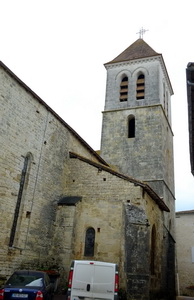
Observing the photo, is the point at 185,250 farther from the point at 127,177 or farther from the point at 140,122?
the point at 127,177

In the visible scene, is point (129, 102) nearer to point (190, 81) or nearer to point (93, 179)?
point (93, 179)

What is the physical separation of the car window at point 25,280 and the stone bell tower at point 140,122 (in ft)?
38.7

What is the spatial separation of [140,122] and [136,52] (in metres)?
7.14

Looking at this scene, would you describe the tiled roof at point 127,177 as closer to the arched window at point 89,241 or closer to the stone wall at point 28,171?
the stone wall at point 28,171

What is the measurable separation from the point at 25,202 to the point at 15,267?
92.5 inches

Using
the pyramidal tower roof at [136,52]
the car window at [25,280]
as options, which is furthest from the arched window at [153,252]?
Result: the pyramidal tower roof at [136,52]

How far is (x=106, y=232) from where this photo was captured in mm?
12047

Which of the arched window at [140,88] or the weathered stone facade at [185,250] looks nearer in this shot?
the weathered stone facade at [185,250]

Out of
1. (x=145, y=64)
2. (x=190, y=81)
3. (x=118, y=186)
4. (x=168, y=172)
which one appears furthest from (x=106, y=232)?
(x=145, y=64)

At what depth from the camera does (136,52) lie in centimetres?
2456

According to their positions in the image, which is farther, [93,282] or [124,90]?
[124,90]

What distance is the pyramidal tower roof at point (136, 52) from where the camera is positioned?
23672 mm

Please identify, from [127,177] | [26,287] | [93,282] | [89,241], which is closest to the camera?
[26,287]

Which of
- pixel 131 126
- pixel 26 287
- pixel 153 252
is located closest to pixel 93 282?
pixel 26 287
